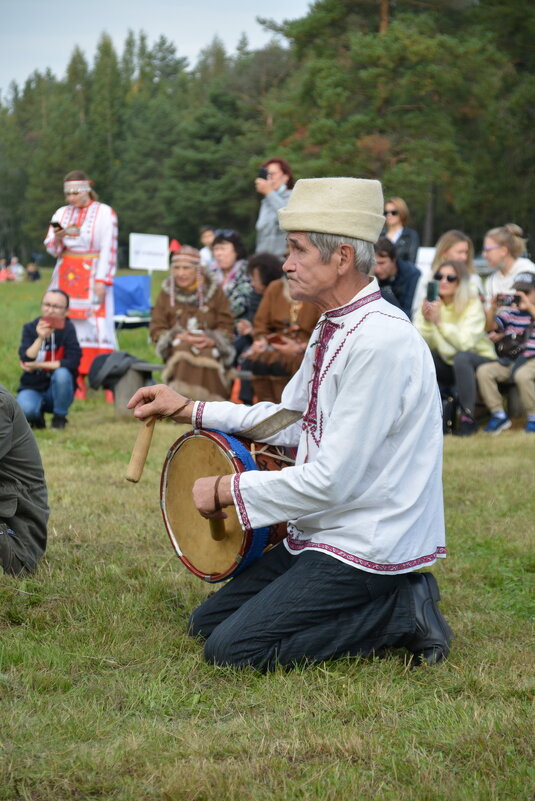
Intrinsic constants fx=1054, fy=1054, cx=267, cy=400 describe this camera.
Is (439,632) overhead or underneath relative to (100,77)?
underneath

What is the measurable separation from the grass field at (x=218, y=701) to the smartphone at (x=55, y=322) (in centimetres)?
409

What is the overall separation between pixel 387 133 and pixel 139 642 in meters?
30.7

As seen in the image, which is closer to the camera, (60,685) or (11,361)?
(60,685)

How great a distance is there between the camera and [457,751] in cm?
303

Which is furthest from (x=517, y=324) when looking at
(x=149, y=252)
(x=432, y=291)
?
(x=149, y=252)

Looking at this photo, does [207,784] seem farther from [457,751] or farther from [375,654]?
[375,654]

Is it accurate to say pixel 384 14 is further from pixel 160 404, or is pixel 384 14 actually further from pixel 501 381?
pixel 160 404

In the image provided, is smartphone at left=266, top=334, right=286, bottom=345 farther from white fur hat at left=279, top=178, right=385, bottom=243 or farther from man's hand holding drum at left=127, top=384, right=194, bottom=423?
white fur hat at left=279, top=178, right=385, bottom=243

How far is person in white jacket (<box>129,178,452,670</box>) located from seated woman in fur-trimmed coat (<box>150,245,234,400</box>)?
623 centimetres

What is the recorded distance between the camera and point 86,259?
11.0 metres

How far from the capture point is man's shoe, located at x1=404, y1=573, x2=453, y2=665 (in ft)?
12.4

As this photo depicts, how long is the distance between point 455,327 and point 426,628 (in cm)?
618

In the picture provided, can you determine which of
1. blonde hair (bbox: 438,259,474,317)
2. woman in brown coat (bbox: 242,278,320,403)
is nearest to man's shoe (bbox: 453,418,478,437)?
blonde hair (bbox: 438,259,474,317)

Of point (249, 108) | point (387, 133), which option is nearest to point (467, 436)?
point (387, 133)
